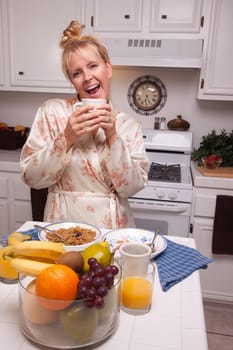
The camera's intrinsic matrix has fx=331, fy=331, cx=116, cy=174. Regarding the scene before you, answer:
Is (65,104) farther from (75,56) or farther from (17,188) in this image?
(17,188)

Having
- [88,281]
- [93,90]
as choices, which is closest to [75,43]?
[93,90]

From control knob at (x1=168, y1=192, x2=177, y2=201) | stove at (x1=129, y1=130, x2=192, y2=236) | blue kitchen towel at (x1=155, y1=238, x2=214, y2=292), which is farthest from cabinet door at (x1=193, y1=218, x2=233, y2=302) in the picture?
blue kitchen towel at (x1=155, y1=238, x2=214, y2=292)

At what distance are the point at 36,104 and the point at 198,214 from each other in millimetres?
1738

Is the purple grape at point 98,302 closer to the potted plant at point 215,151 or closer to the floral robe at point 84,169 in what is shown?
the floral robe at point 84,169

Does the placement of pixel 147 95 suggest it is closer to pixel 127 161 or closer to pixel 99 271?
pixel 127 161

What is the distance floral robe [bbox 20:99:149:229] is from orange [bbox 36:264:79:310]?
628 millimetres

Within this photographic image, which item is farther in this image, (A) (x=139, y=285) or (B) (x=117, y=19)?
(B) (x=117, y=19)

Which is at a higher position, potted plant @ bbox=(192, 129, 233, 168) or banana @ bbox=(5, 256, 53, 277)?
banana @ bbox=(5, 256, 53, 277)

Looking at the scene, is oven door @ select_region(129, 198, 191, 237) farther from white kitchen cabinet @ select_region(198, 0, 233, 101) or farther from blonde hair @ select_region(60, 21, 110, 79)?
blonde hair @ select_region(60, 21, 110, 79)

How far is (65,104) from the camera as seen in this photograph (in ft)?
4.42

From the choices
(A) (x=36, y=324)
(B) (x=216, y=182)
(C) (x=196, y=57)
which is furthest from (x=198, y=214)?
(A) (x=36, y=324)

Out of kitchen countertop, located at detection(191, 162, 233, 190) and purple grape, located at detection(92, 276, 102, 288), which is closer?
purple grape, located at detection(92, 276, 102, 288)

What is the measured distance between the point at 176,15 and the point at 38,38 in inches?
40.3

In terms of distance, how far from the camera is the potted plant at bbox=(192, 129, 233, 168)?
2287 mm
